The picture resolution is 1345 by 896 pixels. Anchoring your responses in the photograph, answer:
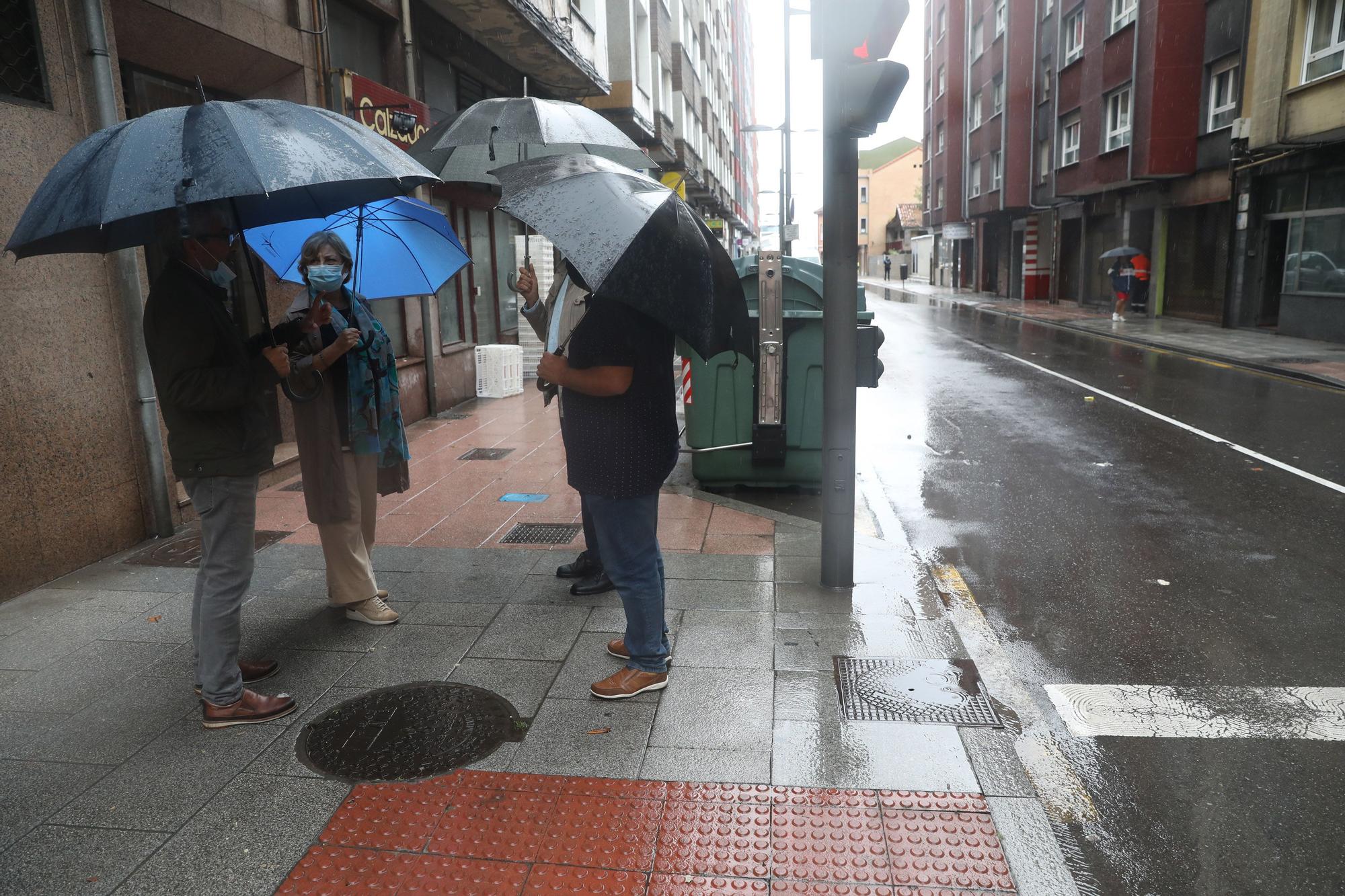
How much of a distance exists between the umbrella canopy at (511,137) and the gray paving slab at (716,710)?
9.36ft

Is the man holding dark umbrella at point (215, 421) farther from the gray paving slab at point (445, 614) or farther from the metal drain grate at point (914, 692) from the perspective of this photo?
the metal drain grate at point (914, 692)

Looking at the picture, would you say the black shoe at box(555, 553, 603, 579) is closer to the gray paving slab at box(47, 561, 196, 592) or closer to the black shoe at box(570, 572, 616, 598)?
the black shoe at box(570, 572, 616, 598)

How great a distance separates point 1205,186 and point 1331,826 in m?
22.9

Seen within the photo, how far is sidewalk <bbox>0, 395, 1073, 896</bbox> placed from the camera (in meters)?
2.80

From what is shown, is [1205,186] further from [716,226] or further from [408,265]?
[408,265]

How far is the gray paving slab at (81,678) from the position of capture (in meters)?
3.88

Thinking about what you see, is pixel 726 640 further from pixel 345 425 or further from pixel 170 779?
pixel 170 779

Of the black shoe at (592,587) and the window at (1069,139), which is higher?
the window at (1069,139)

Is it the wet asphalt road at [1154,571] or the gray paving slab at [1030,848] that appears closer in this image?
the gray paving slab at [1030,848]

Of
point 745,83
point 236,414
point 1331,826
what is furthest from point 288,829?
point 745,83

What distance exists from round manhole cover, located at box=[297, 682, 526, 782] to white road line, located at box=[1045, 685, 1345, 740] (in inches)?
89.2

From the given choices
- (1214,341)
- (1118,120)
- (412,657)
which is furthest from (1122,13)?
(412,657)

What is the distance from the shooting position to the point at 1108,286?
29547 millimetres

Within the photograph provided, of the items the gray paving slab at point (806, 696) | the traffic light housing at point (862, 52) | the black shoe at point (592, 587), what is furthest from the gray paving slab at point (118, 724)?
the traffic light housing at point (862, 52)
